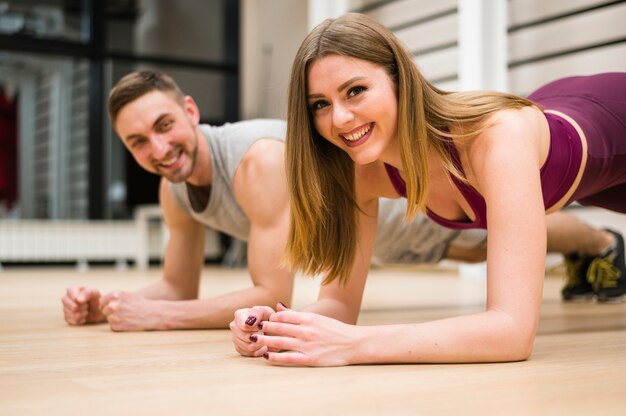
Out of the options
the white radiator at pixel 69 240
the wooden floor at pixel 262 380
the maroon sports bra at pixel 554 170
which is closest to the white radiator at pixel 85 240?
the white radiator at pixel 69 240

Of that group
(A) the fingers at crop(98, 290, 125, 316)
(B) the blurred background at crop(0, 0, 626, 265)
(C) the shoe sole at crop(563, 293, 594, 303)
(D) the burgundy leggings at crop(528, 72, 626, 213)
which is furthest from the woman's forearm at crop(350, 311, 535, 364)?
(B) the blurred background at crop(0, 0, 626, 265)

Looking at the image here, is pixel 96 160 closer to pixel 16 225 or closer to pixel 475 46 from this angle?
pixel 16 225

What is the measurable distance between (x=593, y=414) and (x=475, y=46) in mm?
4170

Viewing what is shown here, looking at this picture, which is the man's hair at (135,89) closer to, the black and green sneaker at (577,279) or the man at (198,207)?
the man at (198,207)

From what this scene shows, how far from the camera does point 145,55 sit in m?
7.25

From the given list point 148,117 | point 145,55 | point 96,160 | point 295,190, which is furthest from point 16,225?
point 295,190

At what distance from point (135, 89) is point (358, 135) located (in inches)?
33.5

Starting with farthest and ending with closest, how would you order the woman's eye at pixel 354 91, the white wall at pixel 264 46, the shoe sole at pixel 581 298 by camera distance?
the white wall at pixel 264 46, the shoe sole at pixel 581 298, the woman's eye at pixel 354 91

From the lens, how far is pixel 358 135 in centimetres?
141

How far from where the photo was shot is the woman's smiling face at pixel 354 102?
1.37m

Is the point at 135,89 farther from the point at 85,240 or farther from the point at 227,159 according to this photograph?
the point at 85,240

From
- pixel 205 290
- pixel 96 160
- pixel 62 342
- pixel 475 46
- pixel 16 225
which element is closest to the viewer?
pixel 62 342

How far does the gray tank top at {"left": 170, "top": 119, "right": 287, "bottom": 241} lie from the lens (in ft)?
6.78

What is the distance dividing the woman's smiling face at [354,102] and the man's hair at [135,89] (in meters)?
0.76
